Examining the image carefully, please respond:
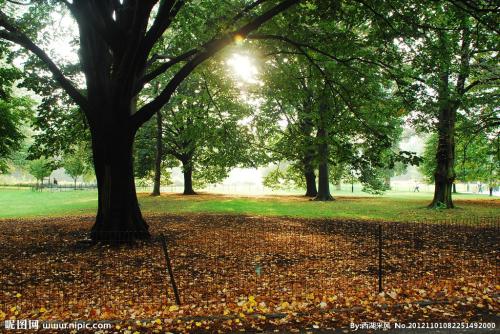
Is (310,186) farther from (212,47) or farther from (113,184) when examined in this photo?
(212,47)

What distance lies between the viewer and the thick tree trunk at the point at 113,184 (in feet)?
39.5

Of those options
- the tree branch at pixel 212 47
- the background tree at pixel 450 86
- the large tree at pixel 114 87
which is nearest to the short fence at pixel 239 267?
the large tree at pixel 114 87

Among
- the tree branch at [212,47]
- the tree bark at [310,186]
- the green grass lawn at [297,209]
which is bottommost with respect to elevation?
the green grass lawn at [297,209]

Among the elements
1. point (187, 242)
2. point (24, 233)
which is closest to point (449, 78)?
point (187, 242)

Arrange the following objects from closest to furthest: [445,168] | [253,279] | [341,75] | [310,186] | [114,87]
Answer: [253,279], [114,87], [341,75], [445,168], [310,186]

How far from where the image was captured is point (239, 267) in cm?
941

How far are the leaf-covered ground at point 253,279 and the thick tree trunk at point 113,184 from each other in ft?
2.42

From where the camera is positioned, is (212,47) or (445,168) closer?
(212,47)

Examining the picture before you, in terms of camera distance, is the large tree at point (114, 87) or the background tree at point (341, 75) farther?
the background tree at point (341, 75)

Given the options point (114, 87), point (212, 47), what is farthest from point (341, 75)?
point (114, 87)

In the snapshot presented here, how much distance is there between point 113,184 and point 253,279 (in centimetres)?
613

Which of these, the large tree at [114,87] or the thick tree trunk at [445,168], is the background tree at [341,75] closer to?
the large tree at [114,87]

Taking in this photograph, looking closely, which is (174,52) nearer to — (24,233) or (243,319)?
(24,233)

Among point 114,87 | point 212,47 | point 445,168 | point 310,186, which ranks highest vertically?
point 212,47
